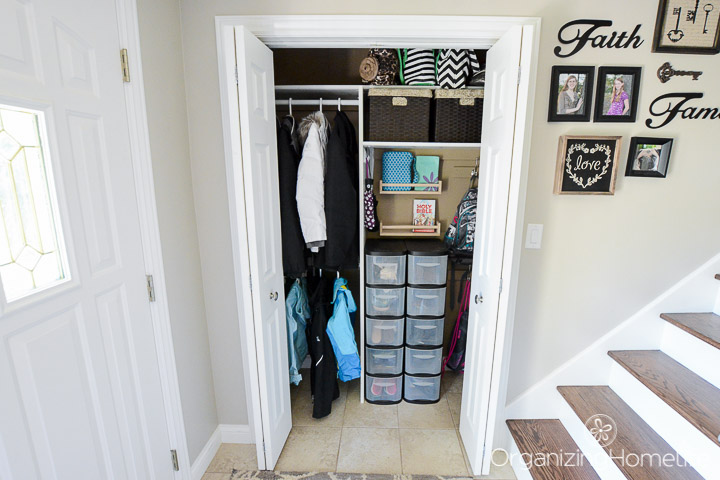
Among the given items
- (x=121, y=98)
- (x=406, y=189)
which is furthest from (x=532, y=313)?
(x=121, y=98)

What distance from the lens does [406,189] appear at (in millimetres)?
2041

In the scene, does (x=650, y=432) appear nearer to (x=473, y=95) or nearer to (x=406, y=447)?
(x=406, y=447)

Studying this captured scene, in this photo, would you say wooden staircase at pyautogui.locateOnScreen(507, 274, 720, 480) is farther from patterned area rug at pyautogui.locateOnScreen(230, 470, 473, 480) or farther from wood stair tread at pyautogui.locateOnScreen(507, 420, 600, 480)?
patterned area rug at pyautogui.locateOnScreen(230, 470, 473, 480)

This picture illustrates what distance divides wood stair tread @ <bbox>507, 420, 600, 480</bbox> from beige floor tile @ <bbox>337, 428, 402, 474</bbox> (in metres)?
0.63

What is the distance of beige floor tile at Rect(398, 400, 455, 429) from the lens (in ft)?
6.34

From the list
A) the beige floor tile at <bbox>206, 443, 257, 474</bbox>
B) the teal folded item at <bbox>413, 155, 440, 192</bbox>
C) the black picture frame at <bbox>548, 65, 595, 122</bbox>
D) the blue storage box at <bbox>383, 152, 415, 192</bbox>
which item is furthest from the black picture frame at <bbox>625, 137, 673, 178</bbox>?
the beige floor tile at <bbox>206, 443, 257, 474</bbox>

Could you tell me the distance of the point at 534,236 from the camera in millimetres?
1507

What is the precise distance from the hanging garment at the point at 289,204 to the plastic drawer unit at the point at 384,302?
0.46 metres

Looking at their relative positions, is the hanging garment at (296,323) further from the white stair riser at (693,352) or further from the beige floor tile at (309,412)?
the white stair riser at (693,352)

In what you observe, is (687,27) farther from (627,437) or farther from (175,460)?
(175,460)

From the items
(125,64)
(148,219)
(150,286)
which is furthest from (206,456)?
(125,64)

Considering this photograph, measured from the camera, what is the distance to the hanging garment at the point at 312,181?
5.48 ft

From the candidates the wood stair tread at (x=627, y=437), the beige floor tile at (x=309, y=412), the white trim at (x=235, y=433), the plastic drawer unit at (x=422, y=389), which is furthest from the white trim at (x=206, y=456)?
the wood stair tread at (x=627, y=437)
